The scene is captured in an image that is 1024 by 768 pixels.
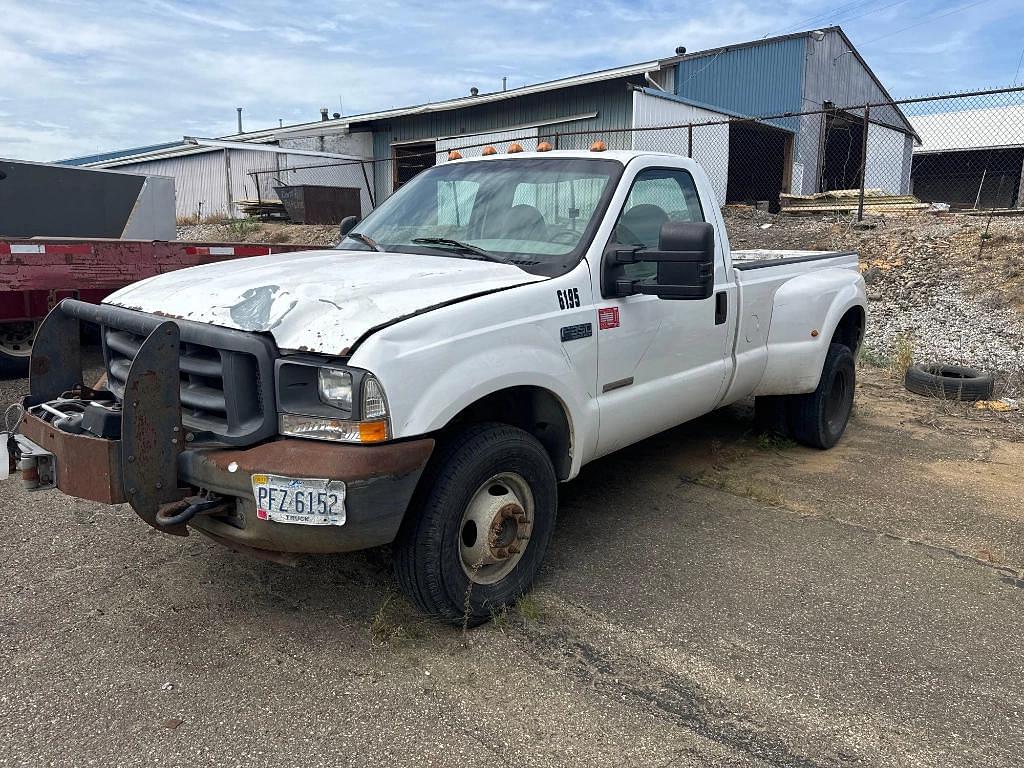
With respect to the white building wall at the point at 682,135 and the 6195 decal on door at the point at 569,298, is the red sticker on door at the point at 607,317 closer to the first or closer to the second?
the 6195 decal on door at the point at 569,298

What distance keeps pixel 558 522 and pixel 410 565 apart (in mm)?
1534

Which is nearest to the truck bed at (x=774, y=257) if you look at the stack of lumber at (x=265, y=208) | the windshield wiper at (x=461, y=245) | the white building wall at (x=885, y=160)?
the windshield wiper at (x=461, y=245)

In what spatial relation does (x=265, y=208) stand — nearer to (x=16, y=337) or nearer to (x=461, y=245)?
(x=16, y=337)

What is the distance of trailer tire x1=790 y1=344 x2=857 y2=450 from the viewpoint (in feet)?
18.6

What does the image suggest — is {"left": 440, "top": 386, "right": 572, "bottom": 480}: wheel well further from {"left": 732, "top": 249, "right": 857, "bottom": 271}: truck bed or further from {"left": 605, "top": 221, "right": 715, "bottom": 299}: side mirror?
{"left": 732, "top": 249, "right": 857, "bottom": 271}: truck bed

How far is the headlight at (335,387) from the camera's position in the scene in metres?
2.76

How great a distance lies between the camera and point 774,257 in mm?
6309

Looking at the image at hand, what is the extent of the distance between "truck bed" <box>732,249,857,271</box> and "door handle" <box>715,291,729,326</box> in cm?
34

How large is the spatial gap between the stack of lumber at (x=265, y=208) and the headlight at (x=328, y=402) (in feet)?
76.8

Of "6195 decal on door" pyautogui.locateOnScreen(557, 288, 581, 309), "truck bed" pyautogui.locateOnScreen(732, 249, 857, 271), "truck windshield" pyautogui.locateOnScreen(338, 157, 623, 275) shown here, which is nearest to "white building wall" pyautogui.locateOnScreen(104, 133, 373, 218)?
"truck bed" pyautogui.locateOnScreen(732, 249, 857, 271)

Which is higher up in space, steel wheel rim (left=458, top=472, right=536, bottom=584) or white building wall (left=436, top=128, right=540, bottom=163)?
white building wall (left=436, top=128, right=540, bottom=163)

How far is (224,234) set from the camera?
23.7 m

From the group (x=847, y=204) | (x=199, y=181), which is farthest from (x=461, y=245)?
(x=199, y=181)

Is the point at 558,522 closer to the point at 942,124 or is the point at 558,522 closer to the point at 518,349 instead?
the point at 518,349
